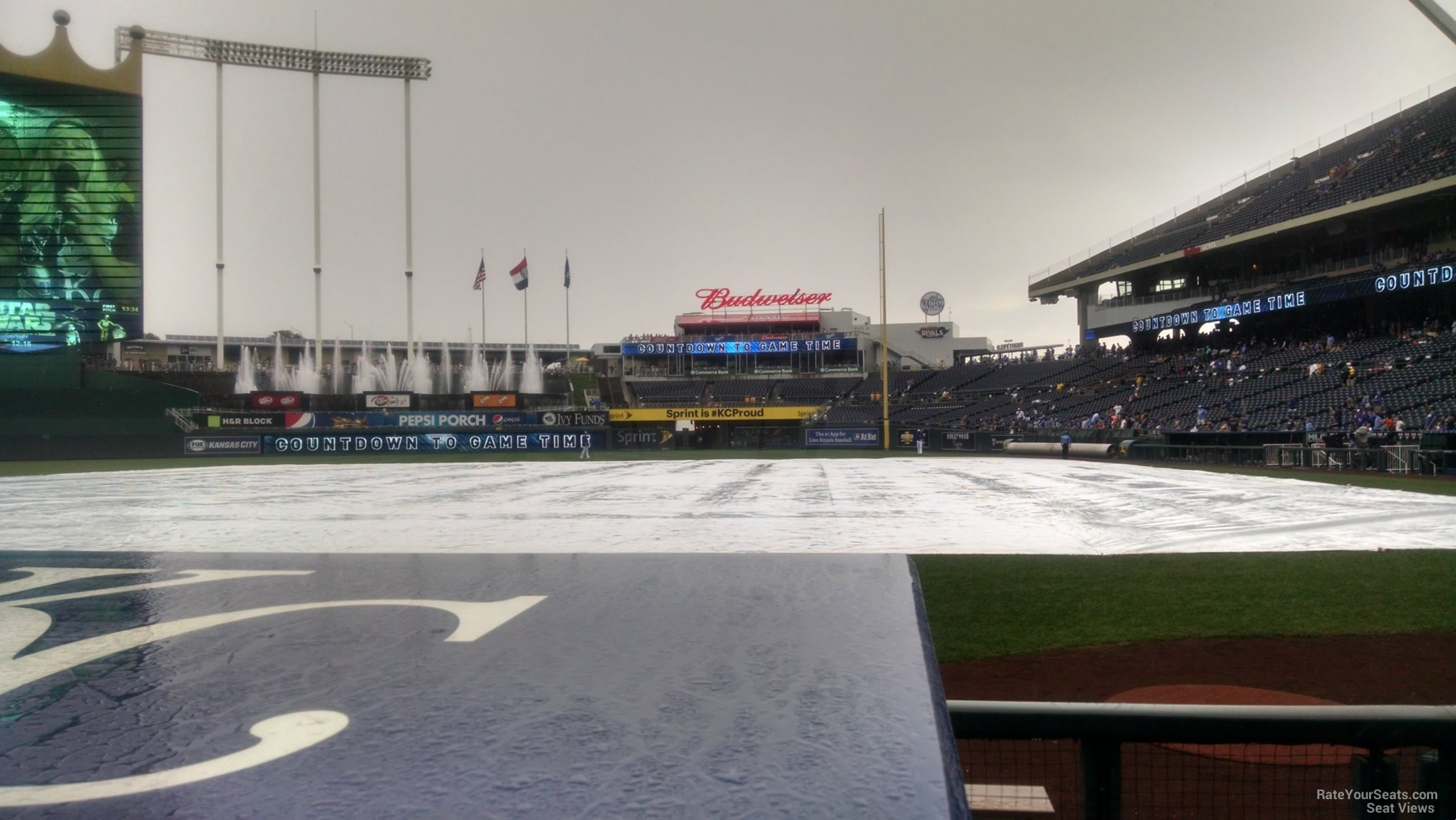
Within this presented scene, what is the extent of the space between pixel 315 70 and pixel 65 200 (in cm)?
3710

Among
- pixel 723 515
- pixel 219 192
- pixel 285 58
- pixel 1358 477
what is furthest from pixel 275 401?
pixel 1358 477

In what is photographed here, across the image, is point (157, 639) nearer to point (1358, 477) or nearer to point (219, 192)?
point (1358, 477)

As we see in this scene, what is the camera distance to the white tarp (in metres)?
8.06

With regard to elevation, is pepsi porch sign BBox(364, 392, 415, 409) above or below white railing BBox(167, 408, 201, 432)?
above

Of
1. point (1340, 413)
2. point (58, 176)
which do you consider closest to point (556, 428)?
point (58, 176)

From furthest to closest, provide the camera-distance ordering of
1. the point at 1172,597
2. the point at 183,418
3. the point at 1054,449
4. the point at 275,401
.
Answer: the point at 275,401, the point at 183,418, the point at 1054,449, the point at 1172,597

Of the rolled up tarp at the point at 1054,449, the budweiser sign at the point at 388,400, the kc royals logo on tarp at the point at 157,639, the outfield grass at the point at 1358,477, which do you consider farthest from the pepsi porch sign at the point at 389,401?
the kc royals logo on tarp at the point at 157,639

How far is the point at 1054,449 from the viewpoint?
3503 cm

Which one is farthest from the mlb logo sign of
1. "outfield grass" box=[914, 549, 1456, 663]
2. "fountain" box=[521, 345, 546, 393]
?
"outfield grass" box=[914, 549, 1456, 663]

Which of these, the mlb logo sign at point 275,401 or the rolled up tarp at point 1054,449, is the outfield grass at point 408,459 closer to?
the rolled up tarp at point 1054,449

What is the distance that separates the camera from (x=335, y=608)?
271 cm

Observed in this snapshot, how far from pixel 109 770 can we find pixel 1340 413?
34994 millimetres

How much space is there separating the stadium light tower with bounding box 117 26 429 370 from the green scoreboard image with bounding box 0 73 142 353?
30562 millimetres

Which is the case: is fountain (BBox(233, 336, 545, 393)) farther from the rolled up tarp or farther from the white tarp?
the white tarp
